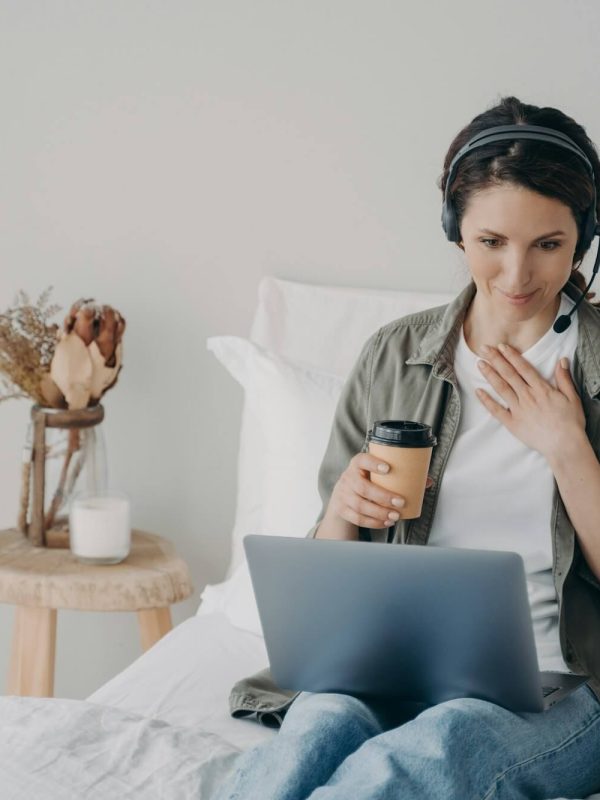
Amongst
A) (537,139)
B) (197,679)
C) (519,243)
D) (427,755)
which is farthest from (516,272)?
(197,679)

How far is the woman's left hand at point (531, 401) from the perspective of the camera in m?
1.35

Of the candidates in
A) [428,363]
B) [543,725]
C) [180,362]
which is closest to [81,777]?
[543,725]

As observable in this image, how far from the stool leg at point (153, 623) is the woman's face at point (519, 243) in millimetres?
950

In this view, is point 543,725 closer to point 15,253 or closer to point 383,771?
point 383,771

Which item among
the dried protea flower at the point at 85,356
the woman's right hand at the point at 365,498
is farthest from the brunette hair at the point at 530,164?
the dried protea flower at the point at 85,356

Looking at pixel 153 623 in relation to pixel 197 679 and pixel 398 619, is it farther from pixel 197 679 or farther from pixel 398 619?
pixel 398 619

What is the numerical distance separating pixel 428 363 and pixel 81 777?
68 centimetres

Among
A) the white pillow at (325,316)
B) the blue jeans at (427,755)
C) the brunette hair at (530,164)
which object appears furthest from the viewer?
the white pillow at (325,316)

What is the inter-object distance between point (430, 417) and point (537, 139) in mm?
363

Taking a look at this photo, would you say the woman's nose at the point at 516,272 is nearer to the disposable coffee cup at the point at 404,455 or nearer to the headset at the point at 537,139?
the headset at the point at 537,139

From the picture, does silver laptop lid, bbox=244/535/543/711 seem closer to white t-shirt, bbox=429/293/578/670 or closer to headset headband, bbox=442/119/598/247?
white t-shirt, bbox=429/293/578/670

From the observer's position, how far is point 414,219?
2.09 meters

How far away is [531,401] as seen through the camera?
139cm

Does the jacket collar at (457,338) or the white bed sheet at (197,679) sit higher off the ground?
the jacket collar at (457,338)
